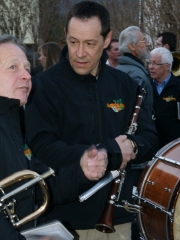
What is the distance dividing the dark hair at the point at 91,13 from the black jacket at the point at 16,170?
951 millimetres

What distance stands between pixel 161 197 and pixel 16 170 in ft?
6.07

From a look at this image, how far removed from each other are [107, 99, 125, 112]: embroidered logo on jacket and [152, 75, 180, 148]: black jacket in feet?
9.36

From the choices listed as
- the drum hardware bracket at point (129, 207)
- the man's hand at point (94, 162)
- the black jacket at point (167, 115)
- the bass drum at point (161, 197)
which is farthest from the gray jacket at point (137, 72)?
the man's hand at point (94, 162)

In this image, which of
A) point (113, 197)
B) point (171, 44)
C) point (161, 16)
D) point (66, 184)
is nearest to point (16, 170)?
point (66, 184)

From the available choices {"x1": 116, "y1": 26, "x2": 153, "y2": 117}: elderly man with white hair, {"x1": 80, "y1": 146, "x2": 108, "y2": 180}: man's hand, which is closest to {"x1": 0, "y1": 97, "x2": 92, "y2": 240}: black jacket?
{"x1": 80, "y1": 146, "x2": 108, "y2": 180}: man's hand

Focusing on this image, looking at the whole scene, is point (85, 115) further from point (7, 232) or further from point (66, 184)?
point (7, 232)

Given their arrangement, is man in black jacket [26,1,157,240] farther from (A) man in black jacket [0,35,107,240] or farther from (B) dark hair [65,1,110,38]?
(A) man in black jacket [0,35,107,240]

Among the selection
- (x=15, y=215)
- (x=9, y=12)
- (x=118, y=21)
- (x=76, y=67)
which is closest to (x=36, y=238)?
(x=15, y=215)

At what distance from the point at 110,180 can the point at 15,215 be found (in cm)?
91

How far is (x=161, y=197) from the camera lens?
3.97 metres

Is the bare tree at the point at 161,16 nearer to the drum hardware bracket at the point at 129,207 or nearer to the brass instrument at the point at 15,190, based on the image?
the drum hardware bracket at the point at 129,207

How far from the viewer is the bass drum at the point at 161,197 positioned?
12.6ft

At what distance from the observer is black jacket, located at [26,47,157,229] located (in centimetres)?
306

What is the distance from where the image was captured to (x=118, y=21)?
52.6ft
